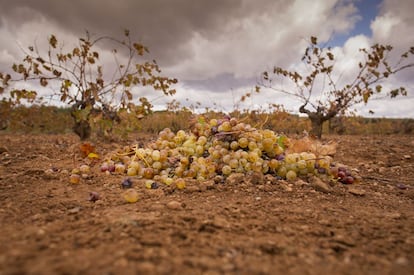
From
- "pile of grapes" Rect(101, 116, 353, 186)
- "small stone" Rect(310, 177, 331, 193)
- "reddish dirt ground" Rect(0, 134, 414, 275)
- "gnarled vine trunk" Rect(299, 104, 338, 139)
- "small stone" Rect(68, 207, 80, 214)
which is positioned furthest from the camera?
"gnarled vine trunk" Rect(299, 104, 338, 139)

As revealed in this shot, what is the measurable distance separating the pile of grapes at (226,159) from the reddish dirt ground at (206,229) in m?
0.23

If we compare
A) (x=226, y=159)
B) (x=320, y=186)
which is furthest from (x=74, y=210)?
(x=320, y=186)

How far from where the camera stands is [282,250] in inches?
46.9

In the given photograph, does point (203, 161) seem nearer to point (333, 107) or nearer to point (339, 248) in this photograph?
point (339, 248)

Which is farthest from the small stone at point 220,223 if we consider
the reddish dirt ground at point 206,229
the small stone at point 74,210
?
the small stone at point 74,210

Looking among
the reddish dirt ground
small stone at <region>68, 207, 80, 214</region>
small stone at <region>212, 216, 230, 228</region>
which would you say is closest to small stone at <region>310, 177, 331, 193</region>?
the reddish dirt ground

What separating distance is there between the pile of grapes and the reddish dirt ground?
23 centimetres

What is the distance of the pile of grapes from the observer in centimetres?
258

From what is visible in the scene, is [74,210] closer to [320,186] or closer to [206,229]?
[206,229]

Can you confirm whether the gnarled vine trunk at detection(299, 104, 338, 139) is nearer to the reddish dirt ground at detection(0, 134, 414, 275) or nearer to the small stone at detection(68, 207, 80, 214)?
the reddish dirt ground at detection(0, 134, 414, 275)

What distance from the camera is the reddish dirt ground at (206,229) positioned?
103 centimetres

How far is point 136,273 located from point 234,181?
4.98ft

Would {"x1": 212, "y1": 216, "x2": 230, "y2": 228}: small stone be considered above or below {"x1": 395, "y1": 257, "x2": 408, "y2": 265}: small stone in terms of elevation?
above

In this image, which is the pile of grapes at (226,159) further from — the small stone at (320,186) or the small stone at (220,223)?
the small stone at (220,223)
